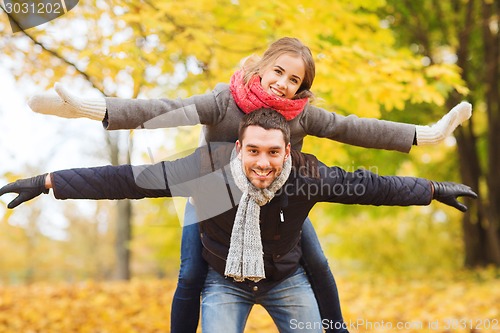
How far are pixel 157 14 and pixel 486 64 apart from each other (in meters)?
7.41

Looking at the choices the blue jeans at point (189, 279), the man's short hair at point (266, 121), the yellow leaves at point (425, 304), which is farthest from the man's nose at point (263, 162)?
the yellow leaves at point (425, 304)

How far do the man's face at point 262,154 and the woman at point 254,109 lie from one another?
0.17m

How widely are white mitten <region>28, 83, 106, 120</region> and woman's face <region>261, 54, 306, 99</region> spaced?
722 millimetres

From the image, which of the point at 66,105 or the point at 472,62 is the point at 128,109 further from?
the point at 472,62

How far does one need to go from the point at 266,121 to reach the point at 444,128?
0.97 metres

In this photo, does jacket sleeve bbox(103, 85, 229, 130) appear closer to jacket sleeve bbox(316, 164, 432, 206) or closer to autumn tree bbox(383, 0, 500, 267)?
jacket sleeve bbox(316, 164, 432, 206)

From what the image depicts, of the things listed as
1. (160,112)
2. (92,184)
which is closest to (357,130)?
(160,112)

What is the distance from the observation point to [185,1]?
15.2 ft

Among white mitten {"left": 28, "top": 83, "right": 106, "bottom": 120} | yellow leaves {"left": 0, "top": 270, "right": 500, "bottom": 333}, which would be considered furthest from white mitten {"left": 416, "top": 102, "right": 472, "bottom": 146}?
yellow leaves {"left": 0, "top": 270, "right": 500, "bottom": 333}

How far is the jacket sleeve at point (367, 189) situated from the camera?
8.21 ft

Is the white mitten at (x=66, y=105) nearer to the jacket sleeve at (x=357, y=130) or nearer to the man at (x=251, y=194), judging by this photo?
the man at (x=251, y=194)

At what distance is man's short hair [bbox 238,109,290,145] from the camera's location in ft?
7.80

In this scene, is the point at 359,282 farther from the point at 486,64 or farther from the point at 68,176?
the point at 68,176

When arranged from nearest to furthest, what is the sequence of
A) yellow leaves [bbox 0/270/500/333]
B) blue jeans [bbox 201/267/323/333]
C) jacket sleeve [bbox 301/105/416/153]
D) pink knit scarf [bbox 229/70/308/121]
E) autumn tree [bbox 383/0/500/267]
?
pink knit scarf [bbox 229/70/308/121] → blue jeans [bbox 201/267/323/333] → jacket sleeve [bbox 301/105/416/153] → yellow leaves [bbox 0/270/500/333] → autumn tree [bbox 383/0/500/267]
